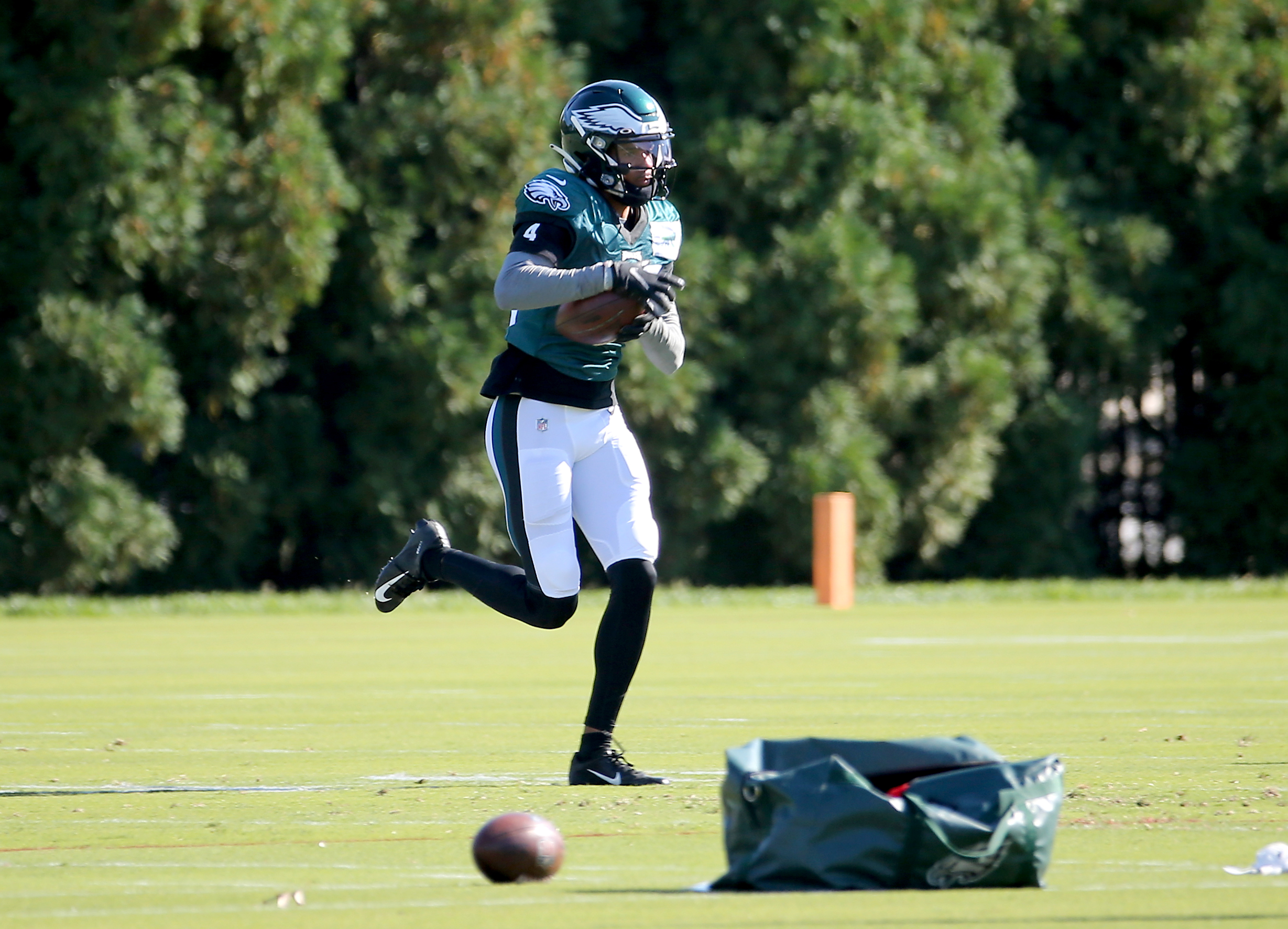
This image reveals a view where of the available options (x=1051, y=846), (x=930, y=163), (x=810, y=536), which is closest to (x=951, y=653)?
(x=1051, y=846)

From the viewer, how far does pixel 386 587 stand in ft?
25.3

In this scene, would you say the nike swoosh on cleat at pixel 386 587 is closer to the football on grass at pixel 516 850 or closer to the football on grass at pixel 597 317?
the football on grass at pixel 597 317

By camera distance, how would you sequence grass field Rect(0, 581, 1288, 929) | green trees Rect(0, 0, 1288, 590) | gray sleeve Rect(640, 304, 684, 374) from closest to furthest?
1. grass field Rect(0, 581, 1288, 929)
2. gray sleeve Rect(640, 304, 684, 374)
3. green trees Rect(0, 0, 1288, 590)

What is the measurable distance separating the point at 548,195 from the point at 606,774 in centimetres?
200

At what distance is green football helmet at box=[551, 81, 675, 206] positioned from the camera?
700 cm

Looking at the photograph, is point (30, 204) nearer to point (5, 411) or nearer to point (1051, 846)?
point (5, 411)

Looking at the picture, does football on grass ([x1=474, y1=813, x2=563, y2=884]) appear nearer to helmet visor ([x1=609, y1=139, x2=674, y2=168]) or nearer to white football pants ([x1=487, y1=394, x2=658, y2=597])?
white football pants ([x1=487, y1=394, x2=658, y2=597])

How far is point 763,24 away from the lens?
23.8m

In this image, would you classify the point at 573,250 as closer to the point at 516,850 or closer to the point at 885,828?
the point at 516,850

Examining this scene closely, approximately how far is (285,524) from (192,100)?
5154 millimetres

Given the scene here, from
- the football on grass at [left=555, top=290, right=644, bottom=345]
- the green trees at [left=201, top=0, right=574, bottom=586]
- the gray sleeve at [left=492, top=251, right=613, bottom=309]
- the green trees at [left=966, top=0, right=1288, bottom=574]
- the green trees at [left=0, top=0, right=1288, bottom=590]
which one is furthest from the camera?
the green trees at [left=966, top=0, right=1288, bottom=574]

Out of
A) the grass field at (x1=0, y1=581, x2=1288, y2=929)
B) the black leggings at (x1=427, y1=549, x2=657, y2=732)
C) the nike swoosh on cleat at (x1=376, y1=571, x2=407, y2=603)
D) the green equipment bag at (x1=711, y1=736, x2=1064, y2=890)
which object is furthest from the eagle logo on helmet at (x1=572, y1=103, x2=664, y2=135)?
the green equipment bag at (x1=711, y1=736, x2=1064, y2=890)

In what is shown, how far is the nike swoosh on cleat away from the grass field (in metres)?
0.61

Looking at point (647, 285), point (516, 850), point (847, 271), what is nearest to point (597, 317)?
point (647, 285)
